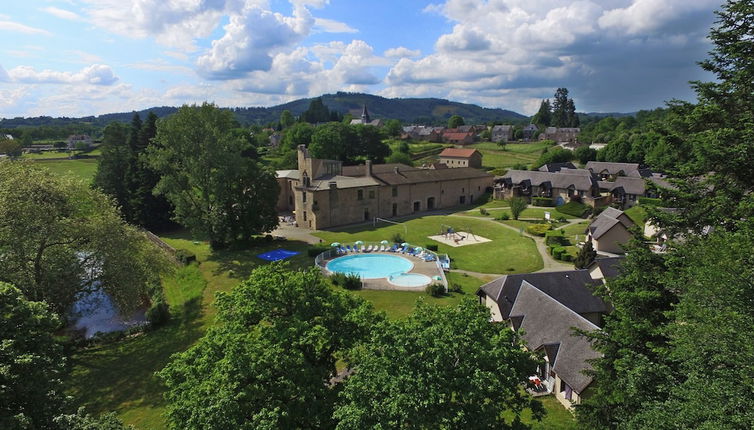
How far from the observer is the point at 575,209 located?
6166 centimetres

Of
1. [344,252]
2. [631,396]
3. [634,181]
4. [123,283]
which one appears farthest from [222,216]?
[634,181]

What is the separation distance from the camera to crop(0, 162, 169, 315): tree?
2439cm

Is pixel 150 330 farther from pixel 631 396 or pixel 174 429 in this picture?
pixel 631 396

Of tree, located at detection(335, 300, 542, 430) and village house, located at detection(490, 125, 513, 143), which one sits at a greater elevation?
village house, located at detection(490, 125, 513, 143)

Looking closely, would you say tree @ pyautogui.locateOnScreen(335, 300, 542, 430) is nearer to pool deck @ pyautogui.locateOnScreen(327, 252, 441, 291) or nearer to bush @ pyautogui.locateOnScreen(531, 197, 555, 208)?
pool deck @ pyautogui.locateOnScreen(327, 252, 441, 291)

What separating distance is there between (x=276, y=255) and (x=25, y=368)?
2996 centimetres

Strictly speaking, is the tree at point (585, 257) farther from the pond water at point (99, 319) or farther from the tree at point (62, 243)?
the pond water at point (99, 319)

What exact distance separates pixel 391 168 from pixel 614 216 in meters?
37.8

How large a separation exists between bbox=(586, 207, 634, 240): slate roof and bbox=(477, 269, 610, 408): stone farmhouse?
16.9 m

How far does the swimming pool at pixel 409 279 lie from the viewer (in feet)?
118

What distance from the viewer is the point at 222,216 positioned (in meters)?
44.8

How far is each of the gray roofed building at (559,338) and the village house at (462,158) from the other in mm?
74992

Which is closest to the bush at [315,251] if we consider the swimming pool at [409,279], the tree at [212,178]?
the tree at [212,178]

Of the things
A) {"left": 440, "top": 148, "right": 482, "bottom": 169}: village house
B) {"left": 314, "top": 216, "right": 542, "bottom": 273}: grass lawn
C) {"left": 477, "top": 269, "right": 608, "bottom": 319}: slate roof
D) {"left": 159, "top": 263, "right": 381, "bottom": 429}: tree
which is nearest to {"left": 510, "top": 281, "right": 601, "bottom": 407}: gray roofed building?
{"left": 477, "top": 269, "right": 608, "bottom": 319}: slate roof
